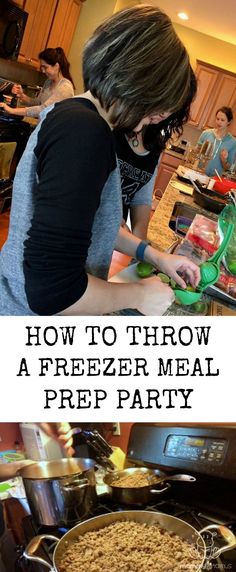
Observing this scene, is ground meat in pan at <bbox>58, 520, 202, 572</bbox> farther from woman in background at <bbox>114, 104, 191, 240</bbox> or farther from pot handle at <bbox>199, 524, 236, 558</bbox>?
woman in background at <bbox>114, 104, 191, 240</bbox>

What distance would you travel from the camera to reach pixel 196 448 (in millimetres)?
615

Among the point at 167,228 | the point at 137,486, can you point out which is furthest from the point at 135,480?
the point at 167,228

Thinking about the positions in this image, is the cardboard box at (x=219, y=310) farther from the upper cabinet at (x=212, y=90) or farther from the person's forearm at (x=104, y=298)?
the upper cabinet at (x=212, y=90)

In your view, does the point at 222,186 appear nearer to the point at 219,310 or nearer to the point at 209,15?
the point at 219,310

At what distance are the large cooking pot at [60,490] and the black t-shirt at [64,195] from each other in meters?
0.19

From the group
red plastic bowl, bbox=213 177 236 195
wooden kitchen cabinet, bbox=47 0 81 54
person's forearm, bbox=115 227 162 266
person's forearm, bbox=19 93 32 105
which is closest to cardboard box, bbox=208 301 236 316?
person's forearm, bbox=115 227 162 266

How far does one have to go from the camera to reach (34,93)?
206 inches

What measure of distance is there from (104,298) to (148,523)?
0.92 ft

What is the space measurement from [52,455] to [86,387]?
0.08 meters

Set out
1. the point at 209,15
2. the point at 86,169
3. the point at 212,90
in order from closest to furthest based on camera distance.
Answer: the point at 86,169
the point at 209,15
the point at 212,90

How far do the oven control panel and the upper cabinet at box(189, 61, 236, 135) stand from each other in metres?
6.64

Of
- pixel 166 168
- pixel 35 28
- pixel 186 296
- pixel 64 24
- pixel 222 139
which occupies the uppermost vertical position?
pixel 64 24

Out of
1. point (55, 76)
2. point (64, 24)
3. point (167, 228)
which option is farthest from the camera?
point (64, 24)

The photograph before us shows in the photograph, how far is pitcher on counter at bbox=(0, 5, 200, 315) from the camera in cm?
55
